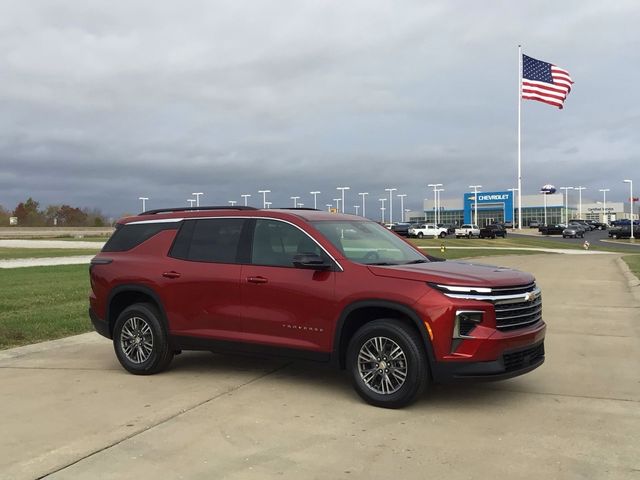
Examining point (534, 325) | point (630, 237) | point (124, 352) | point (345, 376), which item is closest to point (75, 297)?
point (124, 352)

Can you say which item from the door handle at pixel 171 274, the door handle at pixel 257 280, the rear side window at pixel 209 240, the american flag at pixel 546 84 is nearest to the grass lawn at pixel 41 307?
the door handle at pixel 171 274

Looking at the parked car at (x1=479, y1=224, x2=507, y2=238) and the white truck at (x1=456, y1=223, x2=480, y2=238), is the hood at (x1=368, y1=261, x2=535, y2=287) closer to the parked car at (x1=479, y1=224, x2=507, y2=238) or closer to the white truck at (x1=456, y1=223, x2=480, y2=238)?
the parked car at (x1=479, y1=224, x2=507, y2=238)

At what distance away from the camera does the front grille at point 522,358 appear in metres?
5.42

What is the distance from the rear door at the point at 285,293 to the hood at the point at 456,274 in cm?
59

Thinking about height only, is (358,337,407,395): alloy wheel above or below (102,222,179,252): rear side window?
below

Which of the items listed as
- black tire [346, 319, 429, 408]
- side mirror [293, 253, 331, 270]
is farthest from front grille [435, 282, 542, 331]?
side mirror [293, 253, 331, 270]

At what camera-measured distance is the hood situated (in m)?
5.37

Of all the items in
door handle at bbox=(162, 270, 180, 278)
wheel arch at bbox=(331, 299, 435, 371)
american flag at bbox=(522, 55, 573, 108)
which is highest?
american flag at bbox=(522, 55, 573, 108)

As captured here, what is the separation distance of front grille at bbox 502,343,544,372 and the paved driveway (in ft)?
1.31

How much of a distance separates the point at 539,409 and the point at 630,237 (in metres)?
68.2

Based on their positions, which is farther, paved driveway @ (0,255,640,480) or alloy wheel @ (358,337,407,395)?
alloy wheel @ (358,337,407,395)

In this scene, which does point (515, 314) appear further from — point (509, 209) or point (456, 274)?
point (509, 209)

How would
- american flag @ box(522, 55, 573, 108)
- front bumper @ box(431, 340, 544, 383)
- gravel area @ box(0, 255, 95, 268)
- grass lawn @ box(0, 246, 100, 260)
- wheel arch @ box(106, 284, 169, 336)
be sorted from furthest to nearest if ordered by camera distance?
1. american flag @ box(522, 55, 573, 108)
2. grass lawn @ box(0, 246, 100, 260)
3. gravel area @ box(0, 255, 95, 268)
4. wheel arch @ box(106, 284, 169, 336)
5. front bumper @ box(431, 340, 544, 383)

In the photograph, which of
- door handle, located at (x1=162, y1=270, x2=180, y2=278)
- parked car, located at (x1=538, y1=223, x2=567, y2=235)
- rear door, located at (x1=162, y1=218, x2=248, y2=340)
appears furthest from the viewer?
parked car, located at (x1=538, y1=223, x2=567, y2=235)
